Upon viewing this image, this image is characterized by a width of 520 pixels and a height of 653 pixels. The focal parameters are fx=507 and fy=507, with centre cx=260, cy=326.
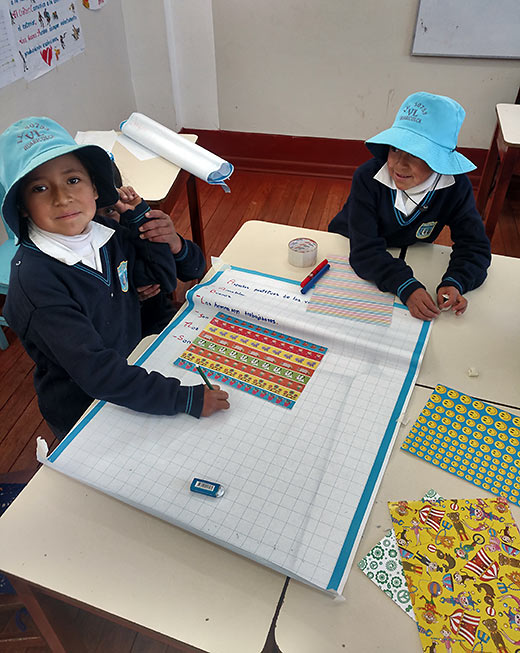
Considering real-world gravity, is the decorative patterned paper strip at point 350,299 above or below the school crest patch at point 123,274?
below

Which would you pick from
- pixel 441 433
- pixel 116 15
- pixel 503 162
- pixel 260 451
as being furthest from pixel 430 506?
pixel 116 15

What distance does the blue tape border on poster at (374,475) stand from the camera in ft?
2.29

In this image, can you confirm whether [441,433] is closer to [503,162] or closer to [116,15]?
[503,162]

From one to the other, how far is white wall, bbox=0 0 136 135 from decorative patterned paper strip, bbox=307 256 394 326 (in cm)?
158

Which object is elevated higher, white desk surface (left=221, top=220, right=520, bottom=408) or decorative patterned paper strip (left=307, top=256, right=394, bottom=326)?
decorative patterned paper strip (left=307, top=256, right=394, bottom=326)

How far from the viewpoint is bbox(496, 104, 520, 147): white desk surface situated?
6.96 ft

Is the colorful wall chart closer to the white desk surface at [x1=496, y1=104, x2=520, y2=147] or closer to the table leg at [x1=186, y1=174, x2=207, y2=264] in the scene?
the table leg at [x1=186, y1=174, x2=207, y2=264]

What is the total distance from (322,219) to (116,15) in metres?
1.61

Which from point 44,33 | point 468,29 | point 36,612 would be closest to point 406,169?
point 36,612

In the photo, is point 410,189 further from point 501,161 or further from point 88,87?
point 88,87

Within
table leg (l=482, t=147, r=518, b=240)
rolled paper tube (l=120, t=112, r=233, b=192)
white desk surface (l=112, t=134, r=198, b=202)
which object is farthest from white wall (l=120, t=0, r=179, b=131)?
table leg (l=482, t=147, r=518, b=240)

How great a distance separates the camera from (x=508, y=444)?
0.87 m

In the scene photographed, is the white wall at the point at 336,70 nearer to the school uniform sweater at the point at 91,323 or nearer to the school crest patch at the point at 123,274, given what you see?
the school uniform sweater at the point at 91,323

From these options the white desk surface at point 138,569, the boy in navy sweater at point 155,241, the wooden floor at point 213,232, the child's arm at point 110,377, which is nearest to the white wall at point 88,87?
the wooden floor at point 213,232
